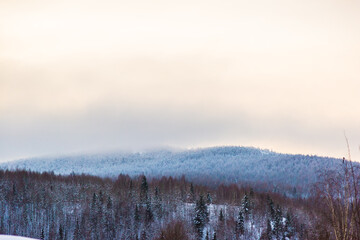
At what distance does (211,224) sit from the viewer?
90.8 metres

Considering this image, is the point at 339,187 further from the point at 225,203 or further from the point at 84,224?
the point at 225,203

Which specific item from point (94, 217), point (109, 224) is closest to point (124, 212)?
point (109, 224)

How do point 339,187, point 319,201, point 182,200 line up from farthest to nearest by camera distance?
point 182,200
point 319,201
point 339,187

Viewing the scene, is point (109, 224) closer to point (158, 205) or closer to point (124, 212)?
point (124, 212)

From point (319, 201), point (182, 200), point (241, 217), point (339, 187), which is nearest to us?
point (339, 187)

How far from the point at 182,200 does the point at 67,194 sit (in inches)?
1079

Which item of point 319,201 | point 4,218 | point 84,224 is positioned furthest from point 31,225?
point 319,201

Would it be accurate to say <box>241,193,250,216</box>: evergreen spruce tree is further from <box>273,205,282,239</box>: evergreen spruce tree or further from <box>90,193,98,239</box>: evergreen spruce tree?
<box>90,193,98,239</box>: evergreen spruce tree

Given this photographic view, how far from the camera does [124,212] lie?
9275cm

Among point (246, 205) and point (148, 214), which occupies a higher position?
point (246, 205)

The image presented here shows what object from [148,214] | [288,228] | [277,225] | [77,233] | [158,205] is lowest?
[77,233]

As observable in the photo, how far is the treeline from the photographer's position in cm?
8375

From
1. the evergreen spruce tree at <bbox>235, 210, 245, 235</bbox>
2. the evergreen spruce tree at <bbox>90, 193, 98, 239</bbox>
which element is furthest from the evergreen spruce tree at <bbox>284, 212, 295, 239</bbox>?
the evergreen spruce tree at <bbox>90, 193, 98, 239</bbox>

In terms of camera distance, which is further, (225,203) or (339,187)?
(225,203)
